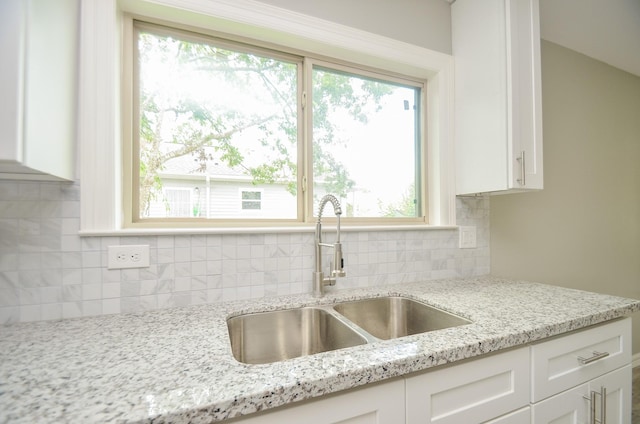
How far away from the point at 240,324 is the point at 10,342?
0.61m

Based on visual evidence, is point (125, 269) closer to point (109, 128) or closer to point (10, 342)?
point (10, 342)

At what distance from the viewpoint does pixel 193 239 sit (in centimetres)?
109

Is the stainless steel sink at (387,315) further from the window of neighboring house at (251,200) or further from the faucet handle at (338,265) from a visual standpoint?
the window of neighboring house at (251,200)

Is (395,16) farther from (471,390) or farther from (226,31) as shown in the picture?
(471,390)

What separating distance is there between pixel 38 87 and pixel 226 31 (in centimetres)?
80

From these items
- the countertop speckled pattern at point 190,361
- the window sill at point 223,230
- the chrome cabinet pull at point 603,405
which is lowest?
the chrome cabinet pull at point 603,405

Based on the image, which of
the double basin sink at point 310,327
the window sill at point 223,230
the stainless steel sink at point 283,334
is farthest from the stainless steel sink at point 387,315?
the window sill at point 223,230

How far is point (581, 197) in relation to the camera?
2.05 m

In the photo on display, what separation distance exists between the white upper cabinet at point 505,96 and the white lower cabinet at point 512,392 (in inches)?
28.4

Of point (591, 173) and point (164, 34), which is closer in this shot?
point (164, 34)

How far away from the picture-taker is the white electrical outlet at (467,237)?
160 cm

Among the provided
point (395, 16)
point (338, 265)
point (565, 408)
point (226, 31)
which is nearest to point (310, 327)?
point (338, 265)

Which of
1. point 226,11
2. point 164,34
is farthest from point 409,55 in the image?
point 164,34

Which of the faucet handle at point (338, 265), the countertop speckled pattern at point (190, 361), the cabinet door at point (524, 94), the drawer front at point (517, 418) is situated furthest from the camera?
the cabinet door at point (524, 94)
